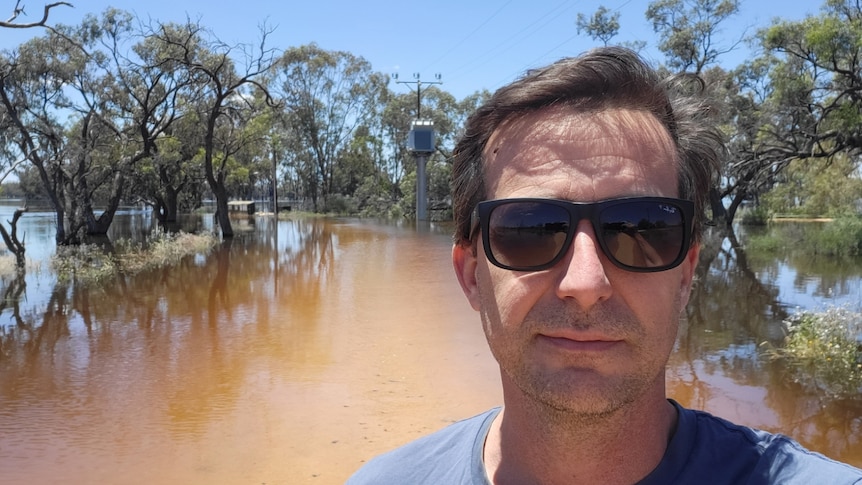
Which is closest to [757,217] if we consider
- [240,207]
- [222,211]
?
[222,211]

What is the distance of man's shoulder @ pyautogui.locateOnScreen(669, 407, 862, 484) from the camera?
100cm

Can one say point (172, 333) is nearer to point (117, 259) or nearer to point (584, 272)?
point (117, 259)

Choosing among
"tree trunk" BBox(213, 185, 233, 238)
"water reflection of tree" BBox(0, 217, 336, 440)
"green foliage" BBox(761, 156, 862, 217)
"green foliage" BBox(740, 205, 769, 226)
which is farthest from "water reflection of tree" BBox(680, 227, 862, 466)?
"green foliage" BBox(740, 205, 769, 226)

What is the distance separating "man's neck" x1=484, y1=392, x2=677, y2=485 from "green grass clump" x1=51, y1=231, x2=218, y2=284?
14.1 metres

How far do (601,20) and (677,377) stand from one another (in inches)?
997

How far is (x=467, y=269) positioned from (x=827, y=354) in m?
6.79

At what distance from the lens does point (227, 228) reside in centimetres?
2462

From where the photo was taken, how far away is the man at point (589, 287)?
1.02 m

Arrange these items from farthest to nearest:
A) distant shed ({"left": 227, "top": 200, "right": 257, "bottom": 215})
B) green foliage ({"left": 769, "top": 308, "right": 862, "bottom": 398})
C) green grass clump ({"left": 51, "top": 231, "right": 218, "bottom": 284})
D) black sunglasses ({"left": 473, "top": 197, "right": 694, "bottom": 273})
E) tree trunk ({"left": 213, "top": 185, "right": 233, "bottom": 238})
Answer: distant shed ({"left": 227, "top": 200, "right": 257, "bottom": 215}), tree trunk ({"left": 213, "top": 185, "right": 233, "bottom": 238}), green grass clump ({"left": 51, "top": 231, "right": 218, "bottom": 284}), green foliage ({"left": 769, "top": 308, "right": 862, "bottom": 398}), black sunglasses ({"left": 473, "top": 197, "right": 694, "bottom": 273})

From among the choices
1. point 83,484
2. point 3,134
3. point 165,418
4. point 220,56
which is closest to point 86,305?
point 165,418

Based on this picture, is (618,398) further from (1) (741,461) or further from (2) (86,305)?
(2) (86,305)

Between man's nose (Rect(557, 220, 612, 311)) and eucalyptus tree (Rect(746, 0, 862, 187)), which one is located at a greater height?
eucalyptus tree (Rect(746, 0, 862, 187))

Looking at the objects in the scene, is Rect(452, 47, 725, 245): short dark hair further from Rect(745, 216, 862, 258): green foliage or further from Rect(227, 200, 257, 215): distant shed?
Rect(227, 200, 257, 215): distant shed

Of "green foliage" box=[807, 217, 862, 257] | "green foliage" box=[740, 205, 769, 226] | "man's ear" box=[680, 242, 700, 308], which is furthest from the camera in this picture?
"green foliage" box=[740, 205, 769, 226]
